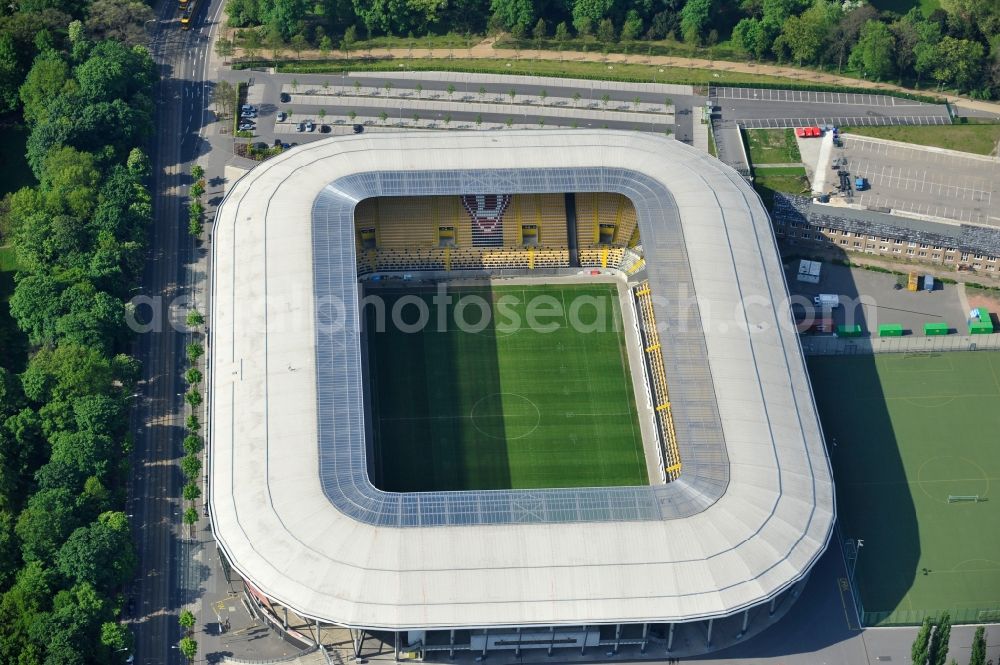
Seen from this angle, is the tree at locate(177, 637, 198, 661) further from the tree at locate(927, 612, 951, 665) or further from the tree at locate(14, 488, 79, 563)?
the tree at locate(927, 612, 951, 665)

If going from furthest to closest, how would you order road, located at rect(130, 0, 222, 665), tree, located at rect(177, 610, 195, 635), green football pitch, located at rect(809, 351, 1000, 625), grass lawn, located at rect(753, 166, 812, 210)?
grass lawn, located at rect(753, 166, 812, 210)
green football pitch, located at rect(809, 351, 1000, 625)
road, located at rect(130, 0, 222, 665)
tree, located at rect(177, 610, 195, 635)

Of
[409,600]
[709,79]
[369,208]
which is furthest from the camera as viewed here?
[709,79]

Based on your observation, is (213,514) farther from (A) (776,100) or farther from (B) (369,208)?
(A) (776,100)

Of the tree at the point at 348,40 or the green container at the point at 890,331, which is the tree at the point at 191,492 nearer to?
the tree at the point at 348,40

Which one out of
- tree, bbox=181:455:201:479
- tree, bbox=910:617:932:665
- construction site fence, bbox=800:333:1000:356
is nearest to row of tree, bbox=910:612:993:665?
tree, bbox=910:617:932:665

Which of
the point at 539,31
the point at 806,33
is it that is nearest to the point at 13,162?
the point at 539,31

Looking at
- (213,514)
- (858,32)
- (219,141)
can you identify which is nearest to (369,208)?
(219,141)
